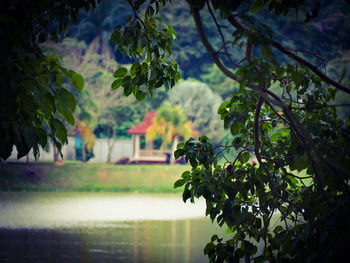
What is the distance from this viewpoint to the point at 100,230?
7238 millimetres

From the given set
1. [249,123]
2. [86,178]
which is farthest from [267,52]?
[86,178]

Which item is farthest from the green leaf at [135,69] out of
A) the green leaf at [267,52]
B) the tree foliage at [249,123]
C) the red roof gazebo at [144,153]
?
the red roof gazebo at [144,153]

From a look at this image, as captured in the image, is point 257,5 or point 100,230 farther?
point 100,230

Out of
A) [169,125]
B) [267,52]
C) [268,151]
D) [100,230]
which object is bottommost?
[100,230]

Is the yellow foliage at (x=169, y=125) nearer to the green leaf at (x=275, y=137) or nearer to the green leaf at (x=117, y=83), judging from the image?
the green leaf at (x=275, y=137)

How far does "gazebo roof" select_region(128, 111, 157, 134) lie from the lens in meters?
19.6

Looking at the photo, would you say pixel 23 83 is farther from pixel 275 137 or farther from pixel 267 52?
pixel 275 137

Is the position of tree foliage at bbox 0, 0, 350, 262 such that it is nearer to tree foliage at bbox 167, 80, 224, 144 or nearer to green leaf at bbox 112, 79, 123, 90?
green leaf at bbox 112, 79, 123, 90

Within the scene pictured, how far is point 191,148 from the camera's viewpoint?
228 centimetres

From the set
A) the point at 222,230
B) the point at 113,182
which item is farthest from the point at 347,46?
the point at 222,230

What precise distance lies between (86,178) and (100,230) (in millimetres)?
8236

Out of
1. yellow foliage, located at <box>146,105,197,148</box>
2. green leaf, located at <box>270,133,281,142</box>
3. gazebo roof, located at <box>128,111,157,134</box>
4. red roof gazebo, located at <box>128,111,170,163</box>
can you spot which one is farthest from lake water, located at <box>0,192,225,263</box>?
gazebo roof, located at <box>128,111,157,134</box>

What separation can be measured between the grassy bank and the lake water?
2.52 m

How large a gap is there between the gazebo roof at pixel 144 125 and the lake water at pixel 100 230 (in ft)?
25.7
